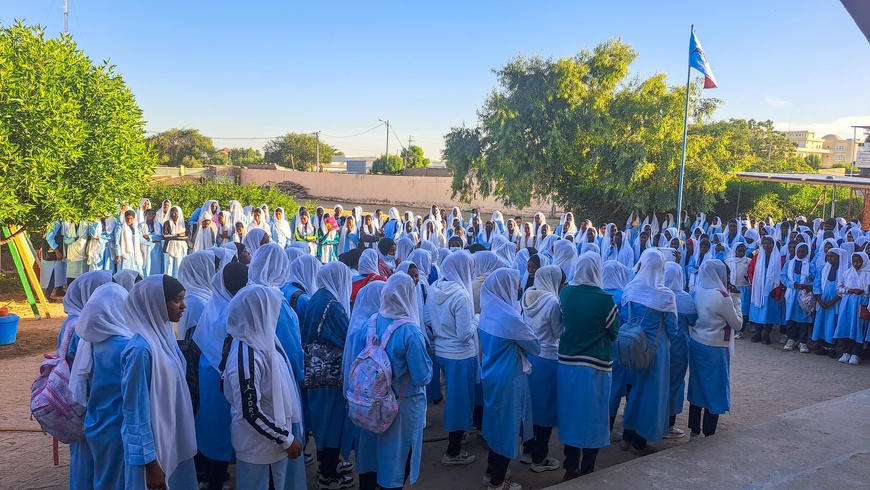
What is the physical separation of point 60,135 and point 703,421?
8.28 m

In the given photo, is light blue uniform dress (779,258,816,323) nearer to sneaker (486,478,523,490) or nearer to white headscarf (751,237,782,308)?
white headscarf (751,237,782,308)

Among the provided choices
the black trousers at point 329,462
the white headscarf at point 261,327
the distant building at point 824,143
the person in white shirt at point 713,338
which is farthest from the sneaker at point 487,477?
the distant building at point 824,143

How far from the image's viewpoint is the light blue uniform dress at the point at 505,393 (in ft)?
14.9

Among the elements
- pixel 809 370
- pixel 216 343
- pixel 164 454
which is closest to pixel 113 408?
pixel 164 454

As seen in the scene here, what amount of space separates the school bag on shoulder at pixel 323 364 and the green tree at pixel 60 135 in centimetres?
573

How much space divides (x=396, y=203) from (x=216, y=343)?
118 feet

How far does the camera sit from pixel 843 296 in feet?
28.6

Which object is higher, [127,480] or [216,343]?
[216,343]

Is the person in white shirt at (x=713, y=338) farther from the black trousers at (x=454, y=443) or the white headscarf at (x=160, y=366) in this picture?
the white headscarf at (x=160, y=366)

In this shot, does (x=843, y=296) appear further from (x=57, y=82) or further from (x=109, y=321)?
(x=57, y=82)

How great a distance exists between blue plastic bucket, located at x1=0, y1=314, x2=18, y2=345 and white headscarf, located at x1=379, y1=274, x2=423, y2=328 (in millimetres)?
6620

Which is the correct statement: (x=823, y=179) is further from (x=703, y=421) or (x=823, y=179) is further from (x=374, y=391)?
(x=374, y=391)

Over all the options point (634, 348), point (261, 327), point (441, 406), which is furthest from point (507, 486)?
point (261, 327)

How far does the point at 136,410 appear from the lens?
2.96 meters
